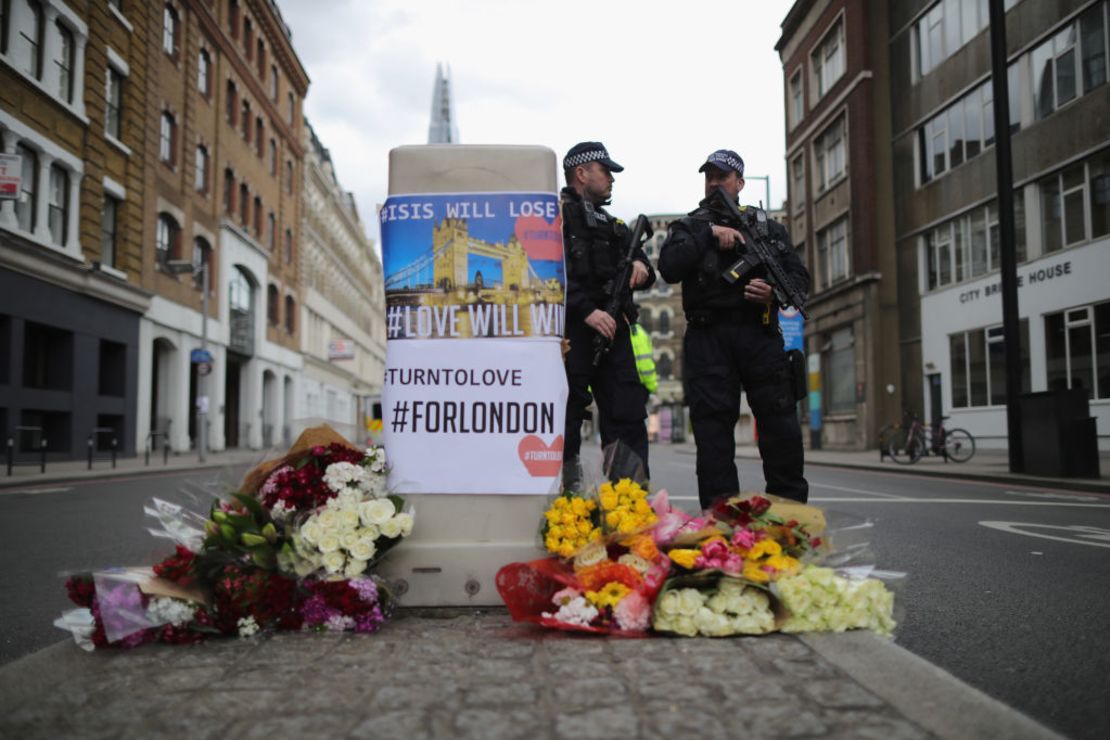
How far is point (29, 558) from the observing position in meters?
6.01

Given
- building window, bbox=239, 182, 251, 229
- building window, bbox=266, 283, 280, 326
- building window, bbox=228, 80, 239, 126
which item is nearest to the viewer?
building window, bbox=228, 80, 239, 126

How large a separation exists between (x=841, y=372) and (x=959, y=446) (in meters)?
12.8

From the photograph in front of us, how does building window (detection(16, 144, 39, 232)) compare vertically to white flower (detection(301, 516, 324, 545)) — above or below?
above

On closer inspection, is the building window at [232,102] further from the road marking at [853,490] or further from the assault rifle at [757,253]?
the assault rifle at [757,253]

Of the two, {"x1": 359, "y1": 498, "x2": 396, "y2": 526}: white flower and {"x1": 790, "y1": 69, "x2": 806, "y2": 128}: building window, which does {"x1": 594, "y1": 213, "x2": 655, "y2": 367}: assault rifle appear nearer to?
{"x1": 359, "y1": 498, "x2": 396, "y2": 526}: white flower

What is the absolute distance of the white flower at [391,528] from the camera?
10.2 ft

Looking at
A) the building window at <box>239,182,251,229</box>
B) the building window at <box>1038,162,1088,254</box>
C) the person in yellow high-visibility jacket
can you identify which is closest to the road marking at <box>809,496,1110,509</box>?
the person in yellow high-visibility jacket

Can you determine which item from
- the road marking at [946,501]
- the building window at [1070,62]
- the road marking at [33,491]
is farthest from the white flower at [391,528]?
the building window at [1070,62]

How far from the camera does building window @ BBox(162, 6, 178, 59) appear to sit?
87.5ft

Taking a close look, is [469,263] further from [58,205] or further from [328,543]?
[58,205]

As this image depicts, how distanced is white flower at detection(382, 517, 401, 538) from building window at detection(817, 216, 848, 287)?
29.4 metres

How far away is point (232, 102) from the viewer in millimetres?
33344

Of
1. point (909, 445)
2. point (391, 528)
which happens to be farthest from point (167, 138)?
point (391, 528)

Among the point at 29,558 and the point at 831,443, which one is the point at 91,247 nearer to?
the point at 29,558
